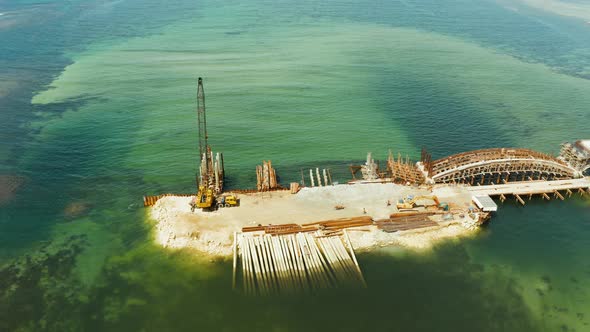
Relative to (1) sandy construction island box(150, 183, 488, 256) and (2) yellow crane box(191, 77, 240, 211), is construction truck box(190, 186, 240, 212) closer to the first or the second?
(2) yellow crane box(191, 77, 240, 211)

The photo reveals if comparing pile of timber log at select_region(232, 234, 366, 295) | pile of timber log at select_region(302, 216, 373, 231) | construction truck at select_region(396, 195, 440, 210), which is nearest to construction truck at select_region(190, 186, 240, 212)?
pile of timber log at select_region(232, 234, 366, 295)

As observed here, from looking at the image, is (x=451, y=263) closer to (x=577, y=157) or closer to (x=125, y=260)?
(x=577, y=157)

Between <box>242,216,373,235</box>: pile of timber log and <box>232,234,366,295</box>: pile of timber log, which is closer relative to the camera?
<box>232,234,366,295</box>: pile of timber log

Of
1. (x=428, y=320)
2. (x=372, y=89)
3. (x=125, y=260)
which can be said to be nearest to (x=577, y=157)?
(x=428, y=320)

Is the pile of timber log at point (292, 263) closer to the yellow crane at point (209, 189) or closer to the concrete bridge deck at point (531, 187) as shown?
the yellow crane at point (209, 189)

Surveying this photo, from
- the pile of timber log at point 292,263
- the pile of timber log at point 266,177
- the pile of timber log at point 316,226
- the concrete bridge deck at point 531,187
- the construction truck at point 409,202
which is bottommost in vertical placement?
the pile of timber log at point 292,263

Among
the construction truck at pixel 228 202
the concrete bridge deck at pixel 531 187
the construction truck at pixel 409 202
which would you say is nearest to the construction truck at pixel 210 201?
the construction truck at pixel 228 202
